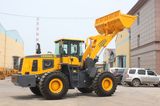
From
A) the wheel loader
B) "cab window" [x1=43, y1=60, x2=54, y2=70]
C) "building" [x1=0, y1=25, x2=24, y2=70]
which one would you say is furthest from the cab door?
"building" [x1=0, y1=25, x2=24, y2=70]

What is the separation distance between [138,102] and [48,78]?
465cm

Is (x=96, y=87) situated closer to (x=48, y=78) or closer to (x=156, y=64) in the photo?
(x=48, y=78)

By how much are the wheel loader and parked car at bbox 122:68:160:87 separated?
10911mm

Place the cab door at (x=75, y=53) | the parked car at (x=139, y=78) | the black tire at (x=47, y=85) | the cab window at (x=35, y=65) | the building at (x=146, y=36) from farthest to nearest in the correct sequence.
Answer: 1. the building at (x=146, y=36)
2. the parked car at (x=139, y=78)
3. the cab door at (x=75, y=53)
4. the cab window at (x=35, y=65)
5. the black tire at (x=47, y=85)

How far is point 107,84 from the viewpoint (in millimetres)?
→ 20359

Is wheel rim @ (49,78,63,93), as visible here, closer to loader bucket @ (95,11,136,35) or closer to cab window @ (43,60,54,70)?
cab window @ (43,60,54,70)

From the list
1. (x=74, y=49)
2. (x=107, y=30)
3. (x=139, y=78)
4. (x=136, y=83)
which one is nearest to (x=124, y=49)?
(x=139, y=78)

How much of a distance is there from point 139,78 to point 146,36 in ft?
38.4

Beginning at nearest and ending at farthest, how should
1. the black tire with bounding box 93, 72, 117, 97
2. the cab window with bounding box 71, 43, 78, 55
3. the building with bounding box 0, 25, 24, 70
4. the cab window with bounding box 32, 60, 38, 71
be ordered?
the cab window with bounding box 32, 60, 38, 71
the black tire with bounding box 93, 72, 117, 97
the cab window with bounding box 71, 43, 78, 55
the building with bounding box 0, 25, 24, 70

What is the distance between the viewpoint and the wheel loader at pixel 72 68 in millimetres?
18469

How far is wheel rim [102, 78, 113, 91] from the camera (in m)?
20.1

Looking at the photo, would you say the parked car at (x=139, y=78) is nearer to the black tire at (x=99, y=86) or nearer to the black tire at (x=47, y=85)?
the black tire at (x=99, y=86)

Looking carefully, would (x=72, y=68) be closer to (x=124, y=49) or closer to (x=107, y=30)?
(x=107, y=30)

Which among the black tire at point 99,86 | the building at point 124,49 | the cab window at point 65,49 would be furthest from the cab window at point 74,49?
the building at point 124,49
